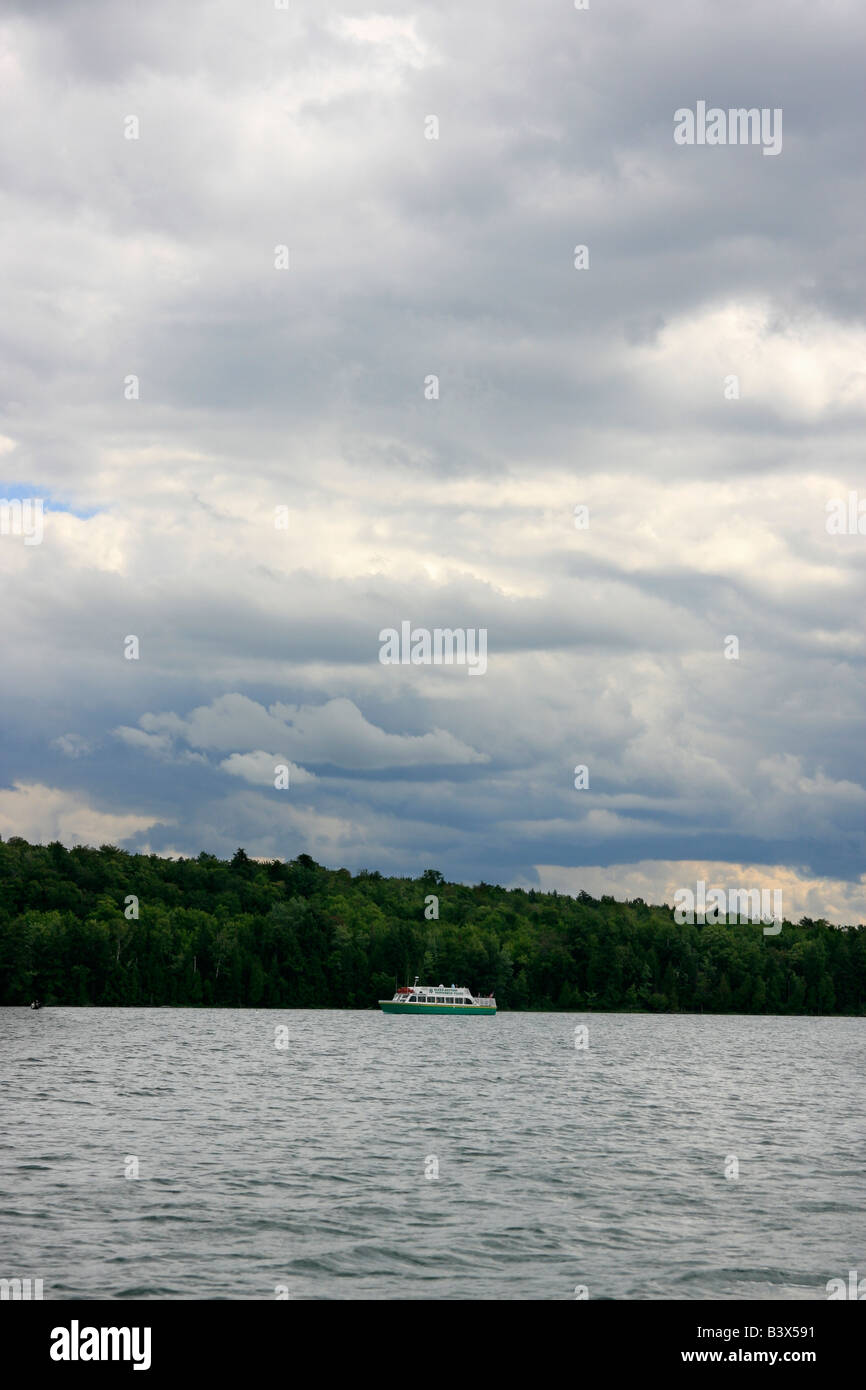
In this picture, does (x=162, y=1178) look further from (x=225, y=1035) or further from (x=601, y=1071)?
(x=225, y=1035)

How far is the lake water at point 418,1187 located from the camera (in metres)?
37.7

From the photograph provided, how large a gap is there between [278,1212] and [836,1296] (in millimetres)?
19291

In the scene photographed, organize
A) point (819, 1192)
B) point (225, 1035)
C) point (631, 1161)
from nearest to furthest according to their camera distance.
Answer: point (819, 1192), point (631, 1161), point (225, 1035)

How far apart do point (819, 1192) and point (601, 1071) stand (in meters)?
78.3

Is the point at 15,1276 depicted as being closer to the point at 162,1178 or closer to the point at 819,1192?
the point at 162,1178

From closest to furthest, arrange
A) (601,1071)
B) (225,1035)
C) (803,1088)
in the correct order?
(803,1088) < (601,1071) < (225,1035)

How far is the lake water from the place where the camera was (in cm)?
3769

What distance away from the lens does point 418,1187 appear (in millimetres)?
52344

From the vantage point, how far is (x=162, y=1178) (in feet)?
173

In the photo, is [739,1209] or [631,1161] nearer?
[739,1209]
